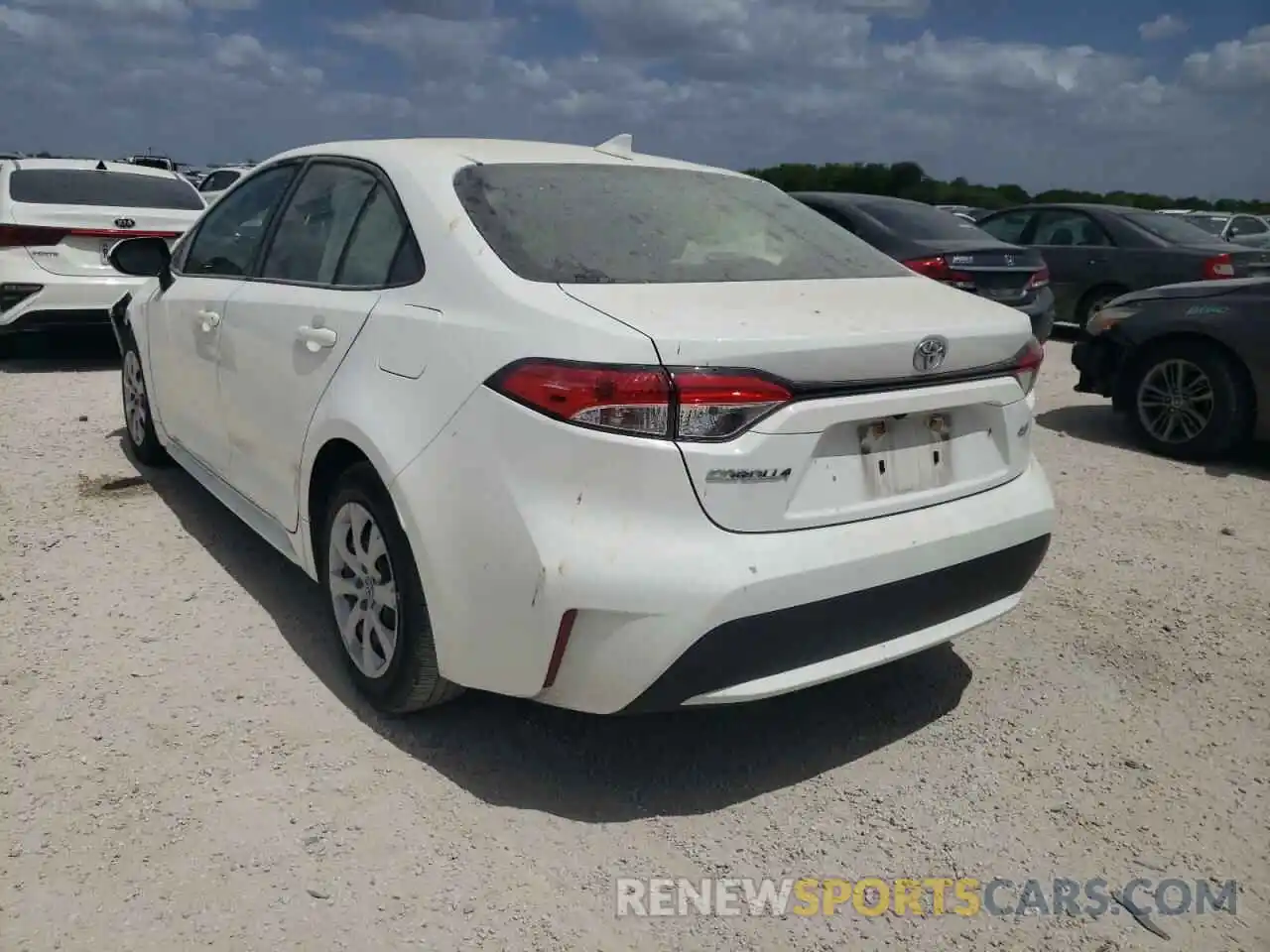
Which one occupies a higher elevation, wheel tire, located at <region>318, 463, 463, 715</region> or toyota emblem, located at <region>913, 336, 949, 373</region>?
toyota emblem, located at <region>913, 336, 949, 373</region>

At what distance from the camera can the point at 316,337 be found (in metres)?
3.14

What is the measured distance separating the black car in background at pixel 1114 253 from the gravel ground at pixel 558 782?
275 inches

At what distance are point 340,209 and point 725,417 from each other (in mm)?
1718

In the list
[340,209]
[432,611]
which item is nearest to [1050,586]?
[432,611]

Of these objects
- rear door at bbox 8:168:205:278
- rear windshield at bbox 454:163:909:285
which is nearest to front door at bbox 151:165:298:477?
rear windshield at bbox 454:163:909:285

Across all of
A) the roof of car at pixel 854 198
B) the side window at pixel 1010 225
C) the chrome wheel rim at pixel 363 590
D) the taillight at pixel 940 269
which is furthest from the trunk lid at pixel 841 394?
the side window at pixel 1010 225

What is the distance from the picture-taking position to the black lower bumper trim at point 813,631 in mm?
2375

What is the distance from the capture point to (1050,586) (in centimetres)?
427

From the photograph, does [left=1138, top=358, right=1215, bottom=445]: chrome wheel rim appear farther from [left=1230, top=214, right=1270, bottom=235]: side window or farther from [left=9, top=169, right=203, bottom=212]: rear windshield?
[left=1230, top=214, right=1270, bottom=235]: side window

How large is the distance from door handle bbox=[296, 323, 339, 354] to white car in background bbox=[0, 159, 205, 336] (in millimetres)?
4932

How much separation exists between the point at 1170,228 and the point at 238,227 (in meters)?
9.90

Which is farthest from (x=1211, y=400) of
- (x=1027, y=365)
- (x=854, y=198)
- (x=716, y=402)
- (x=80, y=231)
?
(x=80, y=231)

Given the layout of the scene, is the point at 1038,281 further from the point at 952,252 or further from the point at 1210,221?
the point at 1210,221

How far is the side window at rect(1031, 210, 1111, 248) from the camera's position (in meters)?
11.0
